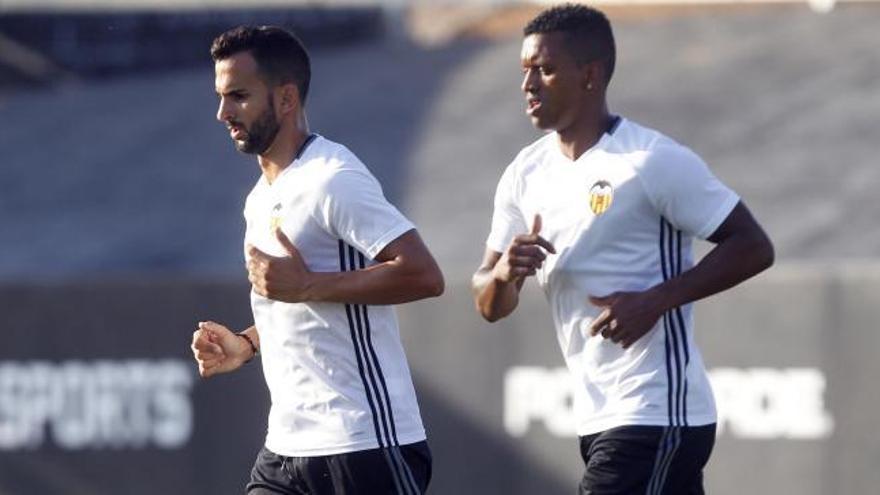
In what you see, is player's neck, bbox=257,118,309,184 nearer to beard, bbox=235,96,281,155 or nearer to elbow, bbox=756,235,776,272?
beard, bbox=235,96,281,155

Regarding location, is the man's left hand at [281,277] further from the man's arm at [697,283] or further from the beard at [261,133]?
the man's arm at [697,283]

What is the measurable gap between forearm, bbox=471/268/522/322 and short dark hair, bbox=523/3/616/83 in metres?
0.72

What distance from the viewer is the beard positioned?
637cm

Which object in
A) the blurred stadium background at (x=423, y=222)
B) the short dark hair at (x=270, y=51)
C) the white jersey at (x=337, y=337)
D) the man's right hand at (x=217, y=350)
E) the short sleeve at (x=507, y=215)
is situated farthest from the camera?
the blurred stadium background at (x=423, y=222)

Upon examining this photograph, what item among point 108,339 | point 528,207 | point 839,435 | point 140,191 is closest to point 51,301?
point 108,339

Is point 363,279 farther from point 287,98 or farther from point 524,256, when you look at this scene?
point 287,98

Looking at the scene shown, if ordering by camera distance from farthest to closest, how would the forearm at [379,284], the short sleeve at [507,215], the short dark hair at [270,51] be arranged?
1. the short sleeve at [507,215]
2. the short dark hair at [270,51]
3. the forearm at [379,284]

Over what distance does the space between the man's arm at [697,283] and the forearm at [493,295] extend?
314 millimetres

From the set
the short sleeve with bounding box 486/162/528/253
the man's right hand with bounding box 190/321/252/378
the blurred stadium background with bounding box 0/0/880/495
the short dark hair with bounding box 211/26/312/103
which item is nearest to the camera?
the short dark hair with bounding box 211/26/312/103

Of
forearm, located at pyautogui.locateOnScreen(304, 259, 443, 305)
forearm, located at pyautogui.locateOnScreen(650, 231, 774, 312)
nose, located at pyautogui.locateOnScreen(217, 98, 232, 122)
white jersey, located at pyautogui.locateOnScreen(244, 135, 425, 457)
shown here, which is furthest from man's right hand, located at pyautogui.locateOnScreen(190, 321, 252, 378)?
forearm, located at pyautogui.locateOnScreen(650, 231, 774, 312)

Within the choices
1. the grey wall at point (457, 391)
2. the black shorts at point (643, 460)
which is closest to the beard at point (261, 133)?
the black shorts at point (643, 460)

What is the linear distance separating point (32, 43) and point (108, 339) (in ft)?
28.4

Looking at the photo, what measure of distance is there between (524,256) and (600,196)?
0.37m

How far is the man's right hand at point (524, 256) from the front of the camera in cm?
637
